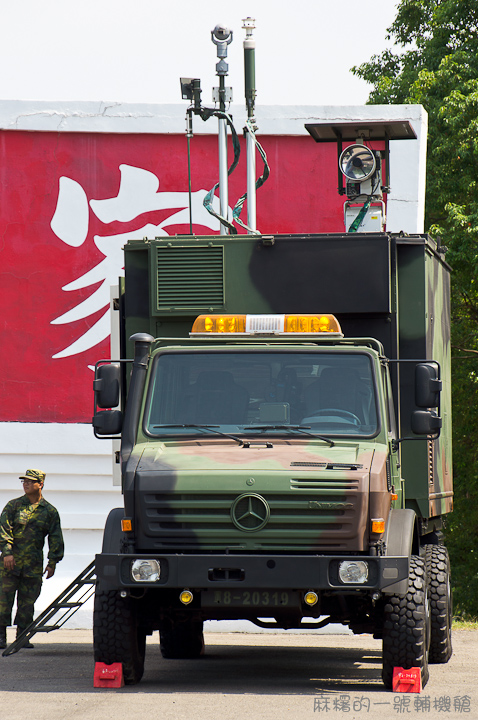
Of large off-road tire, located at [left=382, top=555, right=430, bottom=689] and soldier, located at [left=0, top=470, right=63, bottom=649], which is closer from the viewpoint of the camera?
large off-road tire, located at [left=382, top=555, right=430, bottom=689]

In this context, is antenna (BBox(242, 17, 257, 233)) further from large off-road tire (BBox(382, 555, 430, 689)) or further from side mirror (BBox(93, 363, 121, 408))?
large off-road tire (BBox(382, 555, 430, 689))

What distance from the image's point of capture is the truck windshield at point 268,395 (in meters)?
8.11

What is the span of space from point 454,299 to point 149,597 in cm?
1821

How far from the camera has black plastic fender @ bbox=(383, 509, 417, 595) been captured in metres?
7.66

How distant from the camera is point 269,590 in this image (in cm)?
755

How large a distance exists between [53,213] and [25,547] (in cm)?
495

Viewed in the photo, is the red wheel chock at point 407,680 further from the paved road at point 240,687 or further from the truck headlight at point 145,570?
the truck headlight at point 145,570

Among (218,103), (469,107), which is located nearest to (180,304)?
(218,103)

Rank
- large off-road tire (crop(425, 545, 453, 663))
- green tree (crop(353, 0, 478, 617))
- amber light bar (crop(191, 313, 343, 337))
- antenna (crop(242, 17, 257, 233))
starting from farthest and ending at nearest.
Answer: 1. green tree (crop(353, 0, 478, 617))
2. antenna (crop(242, 17, 257, 233))
3. large off-road tire (crop(425, 545, 453, 663))
4. amber light bar (crop(191, 313, 343, 337))

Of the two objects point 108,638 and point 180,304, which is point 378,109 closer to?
point 180,304

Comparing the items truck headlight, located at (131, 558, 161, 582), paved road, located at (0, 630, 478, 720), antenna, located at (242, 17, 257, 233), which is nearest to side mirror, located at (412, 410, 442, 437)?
paved road, located at (0, 630, 478, 720)

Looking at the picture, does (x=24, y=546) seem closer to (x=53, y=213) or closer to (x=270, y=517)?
(x=270, y=517)

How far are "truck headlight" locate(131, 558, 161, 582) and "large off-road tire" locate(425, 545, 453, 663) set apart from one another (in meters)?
2.97

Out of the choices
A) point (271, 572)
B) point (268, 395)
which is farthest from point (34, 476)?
point (271, 572)
